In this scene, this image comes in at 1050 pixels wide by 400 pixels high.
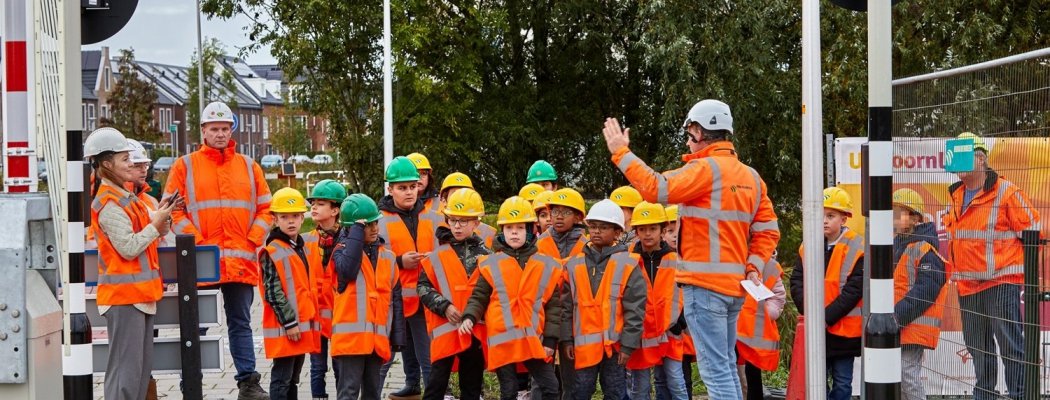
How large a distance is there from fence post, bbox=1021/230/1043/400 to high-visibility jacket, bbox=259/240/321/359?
15.6ft

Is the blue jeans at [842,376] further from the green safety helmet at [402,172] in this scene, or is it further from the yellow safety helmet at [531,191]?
the green safety helmet at [402,172]

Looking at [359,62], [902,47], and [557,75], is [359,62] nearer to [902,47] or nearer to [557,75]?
[557,75]

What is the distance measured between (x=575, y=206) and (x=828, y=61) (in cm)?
1426

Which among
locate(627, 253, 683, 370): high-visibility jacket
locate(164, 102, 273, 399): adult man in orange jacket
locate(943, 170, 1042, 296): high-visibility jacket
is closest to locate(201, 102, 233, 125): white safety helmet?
locate(164, 102, 273, 399): adult man in orange jacket

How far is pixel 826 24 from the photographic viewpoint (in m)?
22.6

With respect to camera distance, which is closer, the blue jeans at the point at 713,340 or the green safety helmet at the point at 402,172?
the blue jeans at the point at 713,340

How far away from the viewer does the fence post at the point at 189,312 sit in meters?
7.94

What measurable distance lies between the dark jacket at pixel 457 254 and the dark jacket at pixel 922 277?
2870mm

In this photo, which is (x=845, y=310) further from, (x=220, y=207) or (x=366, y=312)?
(x=220, y=207)

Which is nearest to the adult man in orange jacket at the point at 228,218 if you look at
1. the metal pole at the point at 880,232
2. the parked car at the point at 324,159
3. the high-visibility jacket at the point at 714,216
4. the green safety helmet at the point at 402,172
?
the green safety helmet at the point at 402,172

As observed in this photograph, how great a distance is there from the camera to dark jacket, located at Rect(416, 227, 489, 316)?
8711mm

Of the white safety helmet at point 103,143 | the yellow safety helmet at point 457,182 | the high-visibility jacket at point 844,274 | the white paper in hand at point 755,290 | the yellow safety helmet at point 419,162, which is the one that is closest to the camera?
the white paper in hand at point 755,290

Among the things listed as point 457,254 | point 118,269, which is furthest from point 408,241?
point 118,269

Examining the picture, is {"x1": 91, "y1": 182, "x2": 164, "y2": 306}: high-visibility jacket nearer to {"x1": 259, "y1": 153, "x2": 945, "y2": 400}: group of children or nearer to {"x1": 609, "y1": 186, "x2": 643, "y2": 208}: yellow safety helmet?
{"x1": 259, "y1": 153, "x2": 945, "y2": 400}: group of children
